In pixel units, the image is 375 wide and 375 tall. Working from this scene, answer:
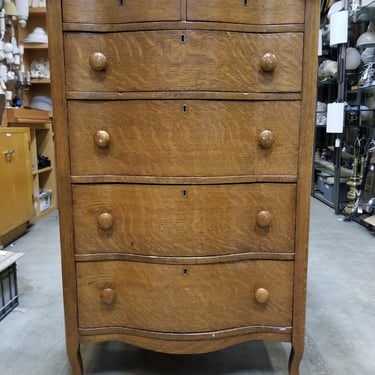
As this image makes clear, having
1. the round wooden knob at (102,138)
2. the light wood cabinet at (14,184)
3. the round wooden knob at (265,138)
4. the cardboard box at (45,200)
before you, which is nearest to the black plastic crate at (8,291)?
the light wood cabinet at (14,184)

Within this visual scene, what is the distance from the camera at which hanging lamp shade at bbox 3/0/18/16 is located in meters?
2.99

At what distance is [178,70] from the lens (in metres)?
0.97

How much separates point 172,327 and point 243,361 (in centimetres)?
44

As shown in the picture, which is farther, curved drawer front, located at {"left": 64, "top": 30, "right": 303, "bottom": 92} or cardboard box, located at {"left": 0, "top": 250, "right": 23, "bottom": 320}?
cardboard box, located at {"left": 0, "top": 250, "right": 23, "bottom": 320}

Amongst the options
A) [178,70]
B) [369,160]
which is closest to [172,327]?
[178,70]

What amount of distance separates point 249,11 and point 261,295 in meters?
0.75

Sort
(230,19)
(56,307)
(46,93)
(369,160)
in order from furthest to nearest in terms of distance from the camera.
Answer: (46,93) → (369,160) → (56,307) → (230,19)

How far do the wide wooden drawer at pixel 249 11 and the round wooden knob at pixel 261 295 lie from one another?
28.2 inches

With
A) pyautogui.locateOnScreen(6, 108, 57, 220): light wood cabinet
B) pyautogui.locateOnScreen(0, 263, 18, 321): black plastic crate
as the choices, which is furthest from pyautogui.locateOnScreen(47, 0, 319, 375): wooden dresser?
pyautogui.locateOnScreen(6, 108, 57, 220): light wood cabinet

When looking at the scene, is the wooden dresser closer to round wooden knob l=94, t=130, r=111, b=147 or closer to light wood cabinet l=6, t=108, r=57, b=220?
round wooden knob l=94, t=130, r=111, b=147

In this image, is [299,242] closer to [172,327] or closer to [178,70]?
[172,327]

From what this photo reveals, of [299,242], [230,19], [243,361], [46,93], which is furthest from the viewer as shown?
[46,93]

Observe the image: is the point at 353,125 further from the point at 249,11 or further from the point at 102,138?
the point at 102,138

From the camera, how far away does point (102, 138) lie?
3.28 feet
